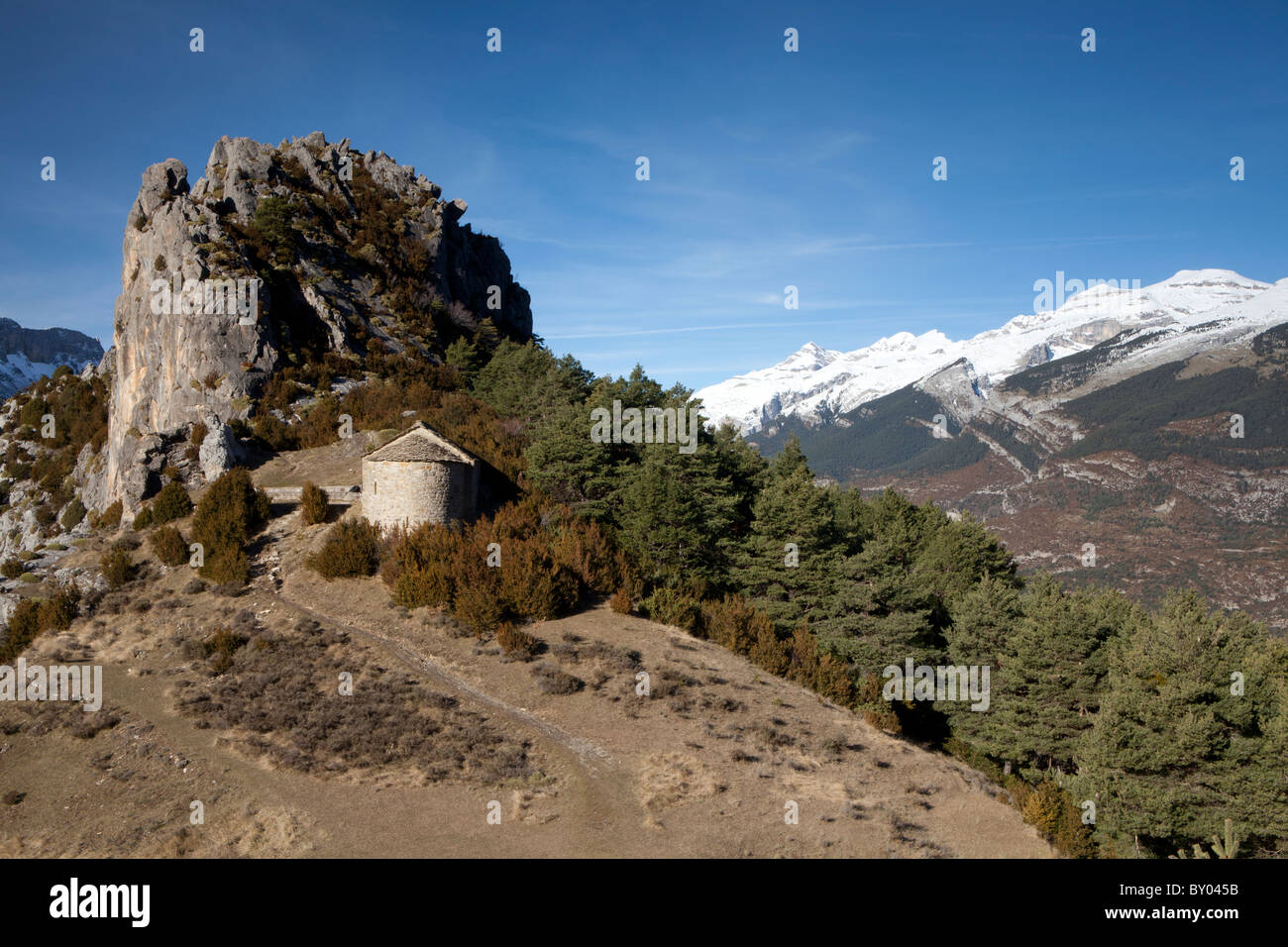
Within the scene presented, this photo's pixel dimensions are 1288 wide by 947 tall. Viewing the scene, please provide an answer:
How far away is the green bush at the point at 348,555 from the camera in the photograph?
29.2 meters

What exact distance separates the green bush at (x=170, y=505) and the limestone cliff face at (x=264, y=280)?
301cm

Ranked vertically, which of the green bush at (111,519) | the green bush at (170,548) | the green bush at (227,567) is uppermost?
the green bush at (111,519)

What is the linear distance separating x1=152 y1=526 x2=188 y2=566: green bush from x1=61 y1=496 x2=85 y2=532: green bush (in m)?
22.5

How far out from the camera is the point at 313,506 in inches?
1287

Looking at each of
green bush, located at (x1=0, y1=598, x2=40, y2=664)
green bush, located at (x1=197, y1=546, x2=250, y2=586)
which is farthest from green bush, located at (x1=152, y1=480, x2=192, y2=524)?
green bush, located at (x1=0, y1=598, x2=40, y2=664)

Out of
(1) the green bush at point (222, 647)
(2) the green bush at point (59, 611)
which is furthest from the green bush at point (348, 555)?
(2) the green bush at point (59, 611)

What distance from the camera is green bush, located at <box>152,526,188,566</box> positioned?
3092 cm

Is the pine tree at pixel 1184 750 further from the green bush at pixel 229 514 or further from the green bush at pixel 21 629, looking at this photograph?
the green bush at pixel 21 629

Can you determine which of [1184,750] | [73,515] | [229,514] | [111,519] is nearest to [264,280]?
[111,519]

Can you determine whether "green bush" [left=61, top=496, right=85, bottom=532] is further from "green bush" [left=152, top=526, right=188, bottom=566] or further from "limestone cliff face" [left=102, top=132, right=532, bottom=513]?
"green bush" [left=152, top=526, right=188, bottom=566]

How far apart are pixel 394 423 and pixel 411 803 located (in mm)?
31804

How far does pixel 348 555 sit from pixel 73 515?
109ft

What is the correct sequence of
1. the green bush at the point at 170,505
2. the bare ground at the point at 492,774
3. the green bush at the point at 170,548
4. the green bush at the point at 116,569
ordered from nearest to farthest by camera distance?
the bare ground at the point at 492,774 < the green bush at the point at 116,569 < the green bush at the point at 170,548 < the green bush at the point at 170,505
